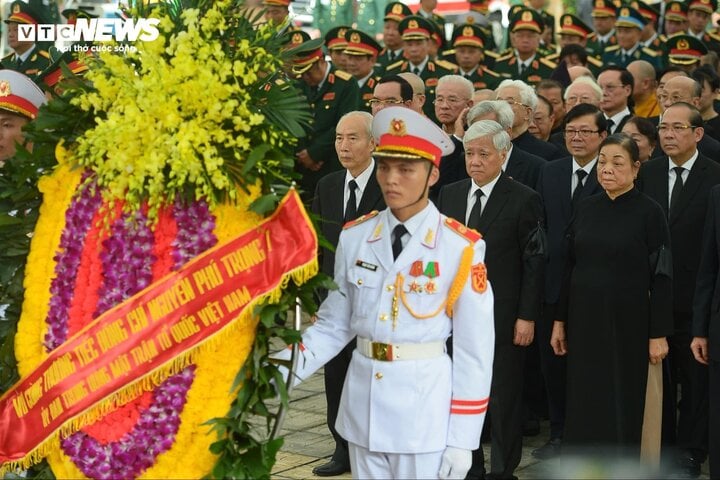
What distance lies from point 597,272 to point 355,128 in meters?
1.67

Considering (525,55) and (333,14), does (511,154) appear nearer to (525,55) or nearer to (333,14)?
(525,55)

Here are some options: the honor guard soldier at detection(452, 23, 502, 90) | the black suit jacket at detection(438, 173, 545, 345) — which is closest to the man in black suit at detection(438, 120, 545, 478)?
the black suit jacket at detection(438, 173, 545, 345)

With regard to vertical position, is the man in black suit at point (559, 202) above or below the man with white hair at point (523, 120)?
below

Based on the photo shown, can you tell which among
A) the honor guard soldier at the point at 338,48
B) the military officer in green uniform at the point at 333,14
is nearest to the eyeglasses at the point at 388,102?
the honor guard soldier at the point at 338,48

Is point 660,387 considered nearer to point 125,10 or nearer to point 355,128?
point 355,128

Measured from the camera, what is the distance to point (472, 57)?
12820 mm

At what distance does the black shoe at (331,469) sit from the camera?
7.09 metres

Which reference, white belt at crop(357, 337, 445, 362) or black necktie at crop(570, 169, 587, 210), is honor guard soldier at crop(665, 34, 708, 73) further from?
white belt at crop(357, 337, 445, 362)

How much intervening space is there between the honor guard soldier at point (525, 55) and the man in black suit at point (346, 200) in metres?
5.92

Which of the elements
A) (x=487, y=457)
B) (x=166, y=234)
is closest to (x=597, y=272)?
(x=487, y=457)

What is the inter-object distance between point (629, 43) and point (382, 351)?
9.70m

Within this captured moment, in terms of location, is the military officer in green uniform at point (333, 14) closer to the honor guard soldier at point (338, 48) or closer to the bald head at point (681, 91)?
the honor guard soldier at point (338, 48)

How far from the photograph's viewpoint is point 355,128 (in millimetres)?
7188

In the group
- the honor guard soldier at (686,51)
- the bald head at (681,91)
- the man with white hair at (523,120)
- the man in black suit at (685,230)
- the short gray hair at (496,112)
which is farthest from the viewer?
the honor guard soldier at (686,51)
